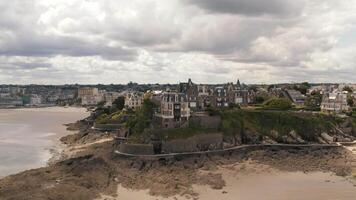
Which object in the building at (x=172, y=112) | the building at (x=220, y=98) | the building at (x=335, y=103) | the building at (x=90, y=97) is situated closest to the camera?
the building at (x=172, y=112)

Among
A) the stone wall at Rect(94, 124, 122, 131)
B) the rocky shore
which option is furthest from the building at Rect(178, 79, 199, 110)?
the rocky shore

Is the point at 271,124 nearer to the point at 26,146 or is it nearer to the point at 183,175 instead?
the point at 183,175

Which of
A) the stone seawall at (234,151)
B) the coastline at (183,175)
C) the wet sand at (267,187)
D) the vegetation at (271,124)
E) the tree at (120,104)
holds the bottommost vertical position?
the wet sand at (267,187)

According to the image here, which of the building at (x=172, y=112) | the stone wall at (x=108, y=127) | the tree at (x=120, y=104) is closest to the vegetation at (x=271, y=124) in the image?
the building at (x=172, y=112)

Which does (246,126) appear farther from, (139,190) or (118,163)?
(139,190)

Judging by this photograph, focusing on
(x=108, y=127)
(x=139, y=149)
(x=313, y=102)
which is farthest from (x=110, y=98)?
(x=139, y=149)

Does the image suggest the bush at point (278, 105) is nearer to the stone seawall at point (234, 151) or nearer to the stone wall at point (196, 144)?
the stone seawall at point (234, 151)
